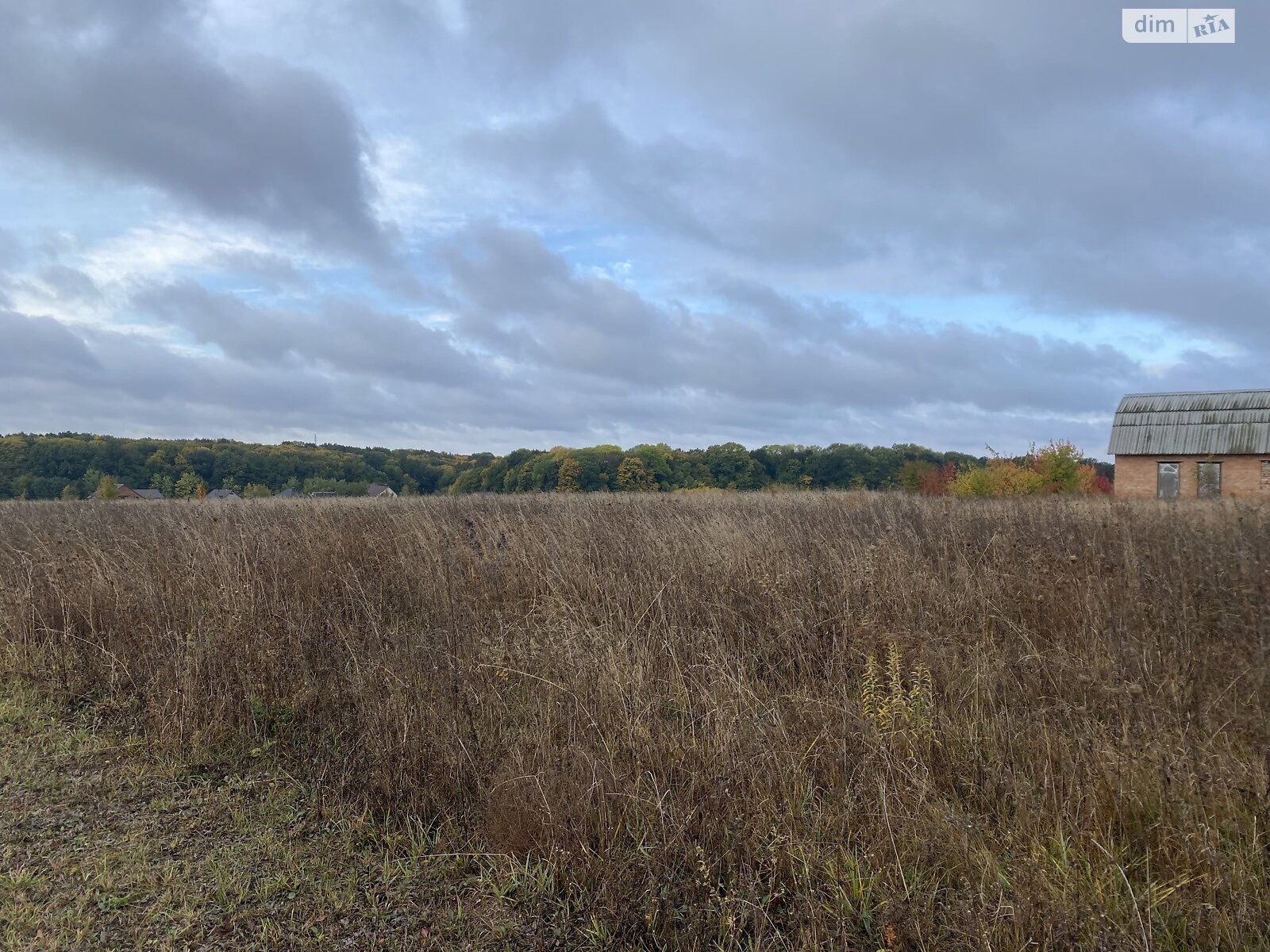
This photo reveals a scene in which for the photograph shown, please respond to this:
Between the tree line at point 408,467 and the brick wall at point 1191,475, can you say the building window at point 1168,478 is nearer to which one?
the brick wall at point 1191,475

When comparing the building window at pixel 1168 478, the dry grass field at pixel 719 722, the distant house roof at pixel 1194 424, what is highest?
the distant house roof at pixel 1194 424

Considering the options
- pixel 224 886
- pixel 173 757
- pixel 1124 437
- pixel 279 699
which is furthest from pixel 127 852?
pixel 1124 437

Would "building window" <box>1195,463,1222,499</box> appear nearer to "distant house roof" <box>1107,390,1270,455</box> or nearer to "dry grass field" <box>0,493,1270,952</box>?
"distant house roof" <box>1107,390,1270,455</box>

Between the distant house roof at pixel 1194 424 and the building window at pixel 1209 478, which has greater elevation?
the distant house roof at pixel 1194 424

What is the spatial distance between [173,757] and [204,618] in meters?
1.62

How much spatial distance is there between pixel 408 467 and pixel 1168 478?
147ft

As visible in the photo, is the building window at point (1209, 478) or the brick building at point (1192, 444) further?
the building window at point (1209, 478)

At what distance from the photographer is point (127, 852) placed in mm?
3176

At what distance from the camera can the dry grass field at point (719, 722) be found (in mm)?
2562

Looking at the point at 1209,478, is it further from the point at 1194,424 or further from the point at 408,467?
the point at 408,467

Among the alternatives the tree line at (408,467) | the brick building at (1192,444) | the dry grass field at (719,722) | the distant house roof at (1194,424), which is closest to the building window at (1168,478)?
the brick building at (1192,444)

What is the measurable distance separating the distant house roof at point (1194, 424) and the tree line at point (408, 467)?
9786mm

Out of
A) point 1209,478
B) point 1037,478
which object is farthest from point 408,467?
point 1209,478

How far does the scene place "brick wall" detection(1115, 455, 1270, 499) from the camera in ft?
90.9
